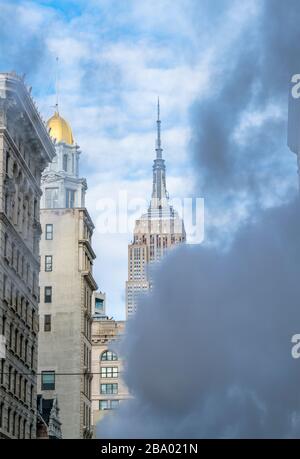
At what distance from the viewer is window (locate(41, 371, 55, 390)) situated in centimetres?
8156

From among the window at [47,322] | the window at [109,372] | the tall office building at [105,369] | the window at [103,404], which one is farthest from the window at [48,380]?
the window at [109,372]

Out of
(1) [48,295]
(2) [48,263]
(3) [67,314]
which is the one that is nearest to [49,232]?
(2) [48,263]

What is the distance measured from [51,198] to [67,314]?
23739mm

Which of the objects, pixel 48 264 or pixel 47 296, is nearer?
pixel 47 296

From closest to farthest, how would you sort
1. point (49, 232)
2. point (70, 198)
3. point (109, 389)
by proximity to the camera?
1. point (49, 232)
2. point (109, 389)
3. point (70, 198)

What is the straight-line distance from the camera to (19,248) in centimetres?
5622

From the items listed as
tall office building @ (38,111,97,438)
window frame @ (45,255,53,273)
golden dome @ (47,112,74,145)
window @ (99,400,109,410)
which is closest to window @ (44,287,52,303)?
tall office building @ (38,111,97,438)

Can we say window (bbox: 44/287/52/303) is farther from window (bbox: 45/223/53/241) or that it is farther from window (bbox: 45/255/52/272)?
window (bbox: 45/223/53/241)

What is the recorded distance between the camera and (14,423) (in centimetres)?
5325

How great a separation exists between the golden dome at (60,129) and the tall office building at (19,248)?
39854 millimetres

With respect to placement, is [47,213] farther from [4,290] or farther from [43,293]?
[4,290]

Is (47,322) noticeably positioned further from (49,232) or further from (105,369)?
(105,369)
